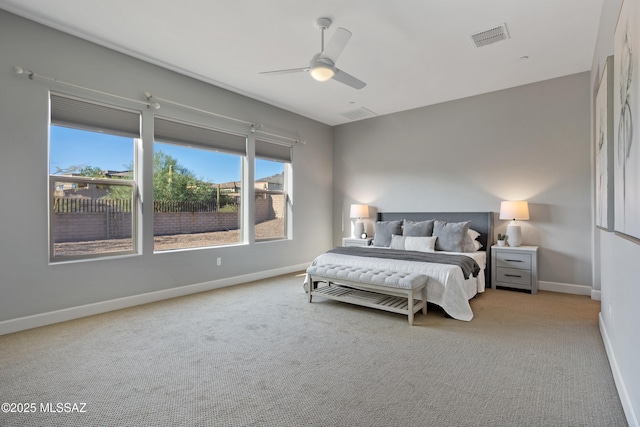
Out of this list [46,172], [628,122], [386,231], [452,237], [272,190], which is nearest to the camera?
[628,122]

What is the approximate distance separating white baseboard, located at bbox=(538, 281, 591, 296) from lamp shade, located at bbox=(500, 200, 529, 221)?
3.30 ft

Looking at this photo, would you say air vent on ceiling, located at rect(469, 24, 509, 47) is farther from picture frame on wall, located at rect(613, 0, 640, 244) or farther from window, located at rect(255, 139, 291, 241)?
window, located at rect(255, 139, 291, 241)

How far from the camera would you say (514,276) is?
457cm

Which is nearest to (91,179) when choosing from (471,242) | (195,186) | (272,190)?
(195,186)

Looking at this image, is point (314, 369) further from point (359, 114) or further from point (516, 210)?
point (359, 114)

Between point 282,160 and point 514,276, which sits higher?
point 282,160

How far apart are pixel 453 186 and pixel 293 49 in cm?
344

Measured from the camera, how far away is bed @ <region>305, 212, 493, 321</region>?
346 centimetres

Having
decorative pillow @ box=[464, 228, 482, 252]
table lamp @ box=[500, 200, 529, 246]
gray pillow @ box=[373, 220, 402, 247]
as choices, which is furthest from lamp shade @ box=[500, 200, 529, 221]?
gray pillow @ box=[373, 220, 402, 247]

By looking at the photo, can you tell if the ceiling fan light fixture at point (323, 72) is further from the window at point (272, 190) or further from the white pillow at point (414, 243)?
the white pillow at point (414, 243)

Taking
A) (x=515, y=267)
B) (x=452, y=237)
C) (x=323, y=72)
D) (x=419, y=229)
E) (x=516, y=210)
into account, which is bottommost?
(x=515, y=267)

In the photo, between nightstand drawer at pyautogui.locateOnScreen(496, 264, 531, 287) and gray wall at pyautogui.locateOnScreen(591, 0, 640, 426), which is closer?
gray wall at pyautogui.locateOnScreen(591, 0, 640, 426)

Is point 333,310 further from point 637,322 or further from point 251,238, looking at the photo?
point 637,322

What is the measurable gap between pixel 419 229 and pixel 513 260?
1.35 m
